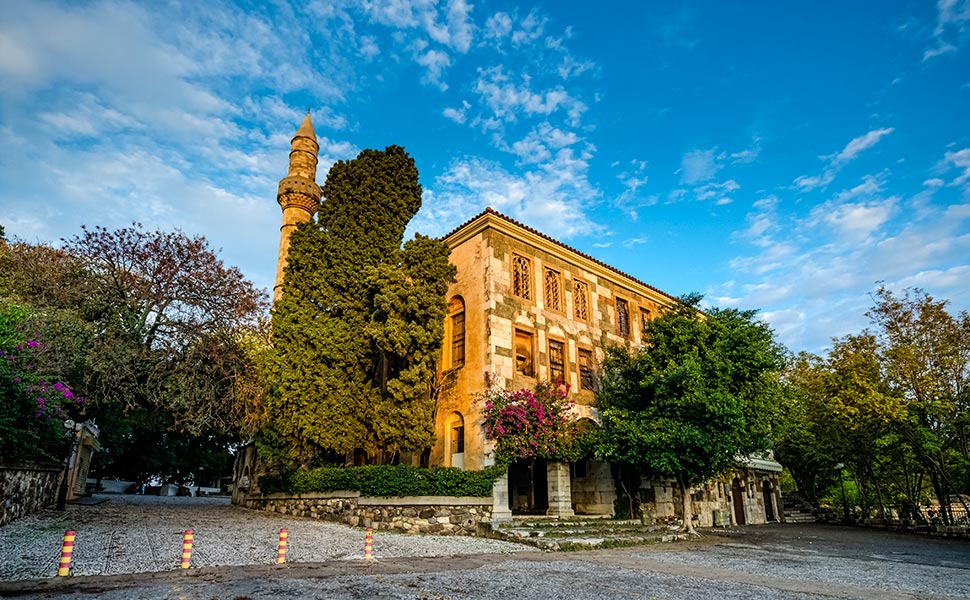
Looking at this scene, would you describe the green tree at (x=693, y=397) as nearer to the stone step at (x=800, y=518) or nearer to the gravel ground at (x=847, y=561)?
the gravel ground at (x=847, y=561)

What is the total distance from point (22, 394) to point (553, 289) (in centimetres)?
1574

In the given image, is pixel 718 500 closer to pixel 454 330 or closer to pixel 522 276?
pixel 522 276

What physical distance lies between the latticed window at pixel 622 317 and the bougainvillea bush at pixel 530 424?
257 inches

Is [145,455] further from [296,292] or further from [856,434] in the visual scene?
[856,434]

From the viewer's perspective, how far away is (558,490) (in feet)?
57.3

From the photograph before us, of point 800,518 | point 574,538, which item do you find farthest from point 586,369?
point 800,518

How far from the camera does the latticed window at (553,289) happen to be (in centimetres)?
2056

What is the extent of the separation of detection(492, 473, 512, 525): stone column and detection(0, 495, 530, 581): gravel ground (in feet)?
5.82

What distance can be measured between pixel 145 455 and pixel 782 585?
4245cm

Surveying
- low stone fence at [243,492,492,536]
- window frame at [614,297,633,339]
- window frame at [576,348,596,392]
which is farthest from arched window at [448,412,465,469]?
window frame at [614,297,633,339]

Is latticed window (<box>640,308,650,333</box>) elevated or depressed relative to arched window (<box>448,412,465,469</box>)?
elevated

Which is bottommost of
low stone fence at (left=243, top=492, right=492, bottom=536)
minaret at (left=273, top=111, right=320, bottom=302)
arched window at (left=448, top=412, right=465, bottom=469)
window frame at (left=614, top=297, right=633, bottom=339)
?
low stone fence at (left=243, top=492, right=492, bottom=536)

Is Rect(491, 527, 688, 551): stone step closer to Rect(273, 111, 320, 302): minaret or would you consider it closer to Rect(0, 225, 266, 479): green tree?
Rect(0, 225, 266, 479): green tree

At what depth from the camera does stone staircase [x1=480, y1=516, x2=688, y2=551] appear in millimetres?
13055
